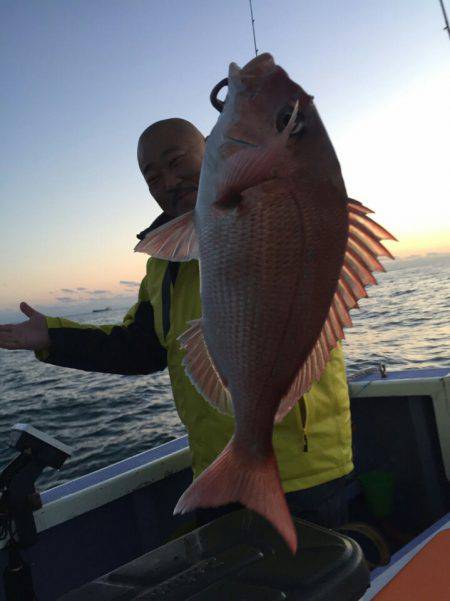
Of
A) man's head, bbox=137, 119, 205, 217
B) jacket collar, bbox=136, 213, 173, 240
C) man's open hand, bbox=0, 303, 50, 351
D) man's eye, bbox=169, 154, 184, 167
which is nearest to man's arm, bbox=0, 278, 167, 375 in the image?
man's open hand, bbox=0, 303, 50, 351

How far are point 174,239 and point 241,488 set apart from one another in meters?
0.70

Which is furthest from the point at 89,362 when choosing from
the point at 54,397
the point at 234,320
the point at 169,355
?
the point at 54,397

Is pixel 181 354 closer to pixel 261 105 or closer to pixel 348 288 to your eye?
pixel 348 288

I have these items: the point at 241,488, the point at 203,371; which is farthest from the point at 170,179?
the point at 241,488

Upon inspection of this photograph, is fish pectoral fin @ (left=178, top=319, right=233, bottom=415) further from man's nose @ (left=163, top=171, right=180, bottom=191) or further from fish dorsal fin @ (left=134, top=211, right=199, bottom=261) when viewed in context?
man's nose @ (left=163, top=171, right=180, bottom=191)

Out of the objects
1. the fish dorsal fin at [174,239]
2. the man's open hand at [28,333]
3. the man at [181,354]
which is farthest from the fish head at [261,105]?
the man's open hand at [28,333]

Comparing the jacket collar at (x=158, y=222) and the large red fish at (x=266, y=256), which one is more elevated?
the jacket collar at (x=158, y=222)

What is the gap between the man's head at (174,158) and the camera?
2176 mm

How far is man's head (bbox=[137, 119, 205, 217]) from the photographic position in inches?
85.7

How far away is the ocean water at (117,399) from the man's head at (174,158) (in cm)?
351

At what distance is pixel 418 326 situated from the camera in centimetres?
1739

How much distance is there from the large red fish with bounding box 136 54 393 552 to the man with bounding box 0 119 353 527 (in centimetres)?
50

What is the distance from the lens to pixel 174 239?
4.40 ft

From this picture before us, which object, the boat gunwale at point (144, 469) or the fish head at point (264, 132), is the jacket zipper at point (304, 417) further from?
the boat gunwale at point (144, 469)
